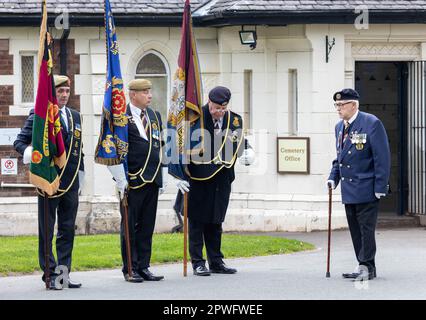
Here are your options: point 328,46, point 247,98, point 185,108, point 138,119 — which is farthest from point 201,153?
point 247,98

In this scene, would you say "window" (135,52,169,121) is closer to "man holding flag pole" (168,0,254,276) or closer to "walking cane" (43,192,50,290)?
"man holding flag pole" (168,0,254,276)

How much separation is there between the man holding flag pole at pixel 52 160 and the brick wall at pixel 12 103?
26.8 ft

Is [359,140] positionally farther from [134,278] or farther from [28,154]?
[28,154]

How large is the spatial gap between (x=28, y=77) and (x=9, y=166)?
4.98 feet

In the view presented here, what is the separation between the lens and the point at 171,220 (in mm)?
20109

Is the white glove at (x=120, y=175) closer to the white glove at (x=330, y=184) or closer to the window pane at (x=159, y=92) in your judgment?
the white glove at (x=330, y=184)

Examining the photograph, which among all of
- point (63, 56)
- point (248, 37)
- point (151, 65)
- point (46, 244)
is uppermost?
point (248, 37)

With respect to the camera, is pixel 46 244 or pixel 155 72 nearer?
pixel 46 244

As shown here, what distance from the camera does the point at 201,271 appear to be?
1283 centimetres

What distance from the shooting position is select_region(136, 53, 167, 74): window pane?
67.5 ft

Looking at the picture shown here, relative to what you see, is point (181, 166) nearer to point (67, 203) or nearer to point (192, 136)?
point (192, 136)

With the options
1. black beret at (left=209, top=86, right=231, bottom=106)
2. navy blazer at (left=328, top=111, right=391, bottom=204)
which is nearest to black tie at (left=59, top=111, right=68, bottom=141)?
black beret at (left=209, top=86, right=231, bottom=106)

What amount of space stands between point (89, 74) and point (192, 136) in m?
7.73

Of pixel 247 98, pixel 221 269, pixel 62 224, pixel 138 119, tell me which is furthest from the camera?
pixel 247 98
